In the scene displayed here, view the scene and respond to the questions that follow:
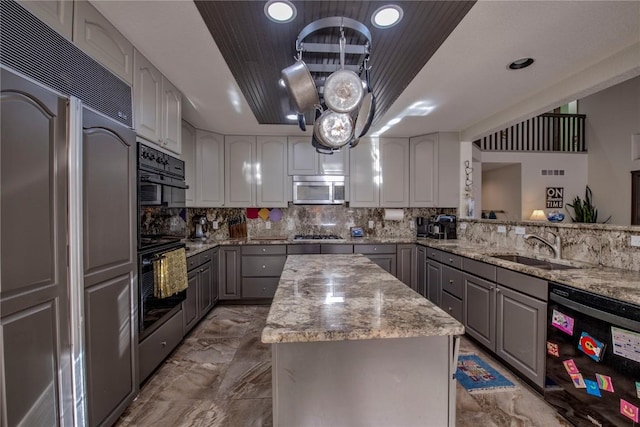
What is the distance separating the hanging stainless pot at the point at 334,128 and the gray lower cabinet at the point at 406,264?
245 cm

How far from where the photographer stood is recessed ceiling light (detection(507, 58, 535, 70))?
6.25 ft

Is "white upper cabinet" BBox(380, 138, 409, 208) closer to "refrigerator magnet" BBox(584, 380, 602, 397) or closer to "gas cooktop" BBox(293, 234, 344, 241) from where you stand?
"gas cooktop" BBox(293, 234, 344, 241)

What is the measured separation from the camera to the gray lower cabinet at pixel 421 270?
3.52 meters

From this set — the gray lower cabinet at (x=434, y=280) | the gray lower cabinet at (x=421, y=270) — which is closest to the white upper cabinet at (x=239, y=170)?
the gray lower cabinet at (x=421, y=270)

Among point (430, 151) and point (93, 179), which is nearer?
point (93, 179)

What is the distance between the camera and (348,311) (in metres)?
1.09

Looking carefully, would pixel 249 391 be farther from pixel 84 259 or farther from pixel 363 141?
pixel 363 141

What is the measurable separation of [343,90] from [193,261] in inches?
90.0

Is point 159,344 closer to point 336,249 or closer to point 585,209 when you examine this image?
point 336,249

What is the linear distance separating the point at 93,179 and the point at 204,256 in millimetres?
1828

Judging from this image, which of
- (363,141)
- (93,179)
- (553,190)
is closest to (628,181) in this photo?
(553,190)

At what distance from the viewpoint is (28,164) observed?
1.02 m

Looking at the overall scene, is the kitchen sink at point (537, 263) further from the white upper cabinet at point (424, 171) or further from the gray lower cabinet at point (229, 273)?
the gray lower cabinet at point (229, 273)

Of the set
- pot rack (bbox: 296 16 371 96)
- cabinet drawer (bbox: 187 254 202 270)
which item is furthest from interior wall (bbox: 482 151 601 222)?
cabinet drawer (bbox: 187 254 202 270)
